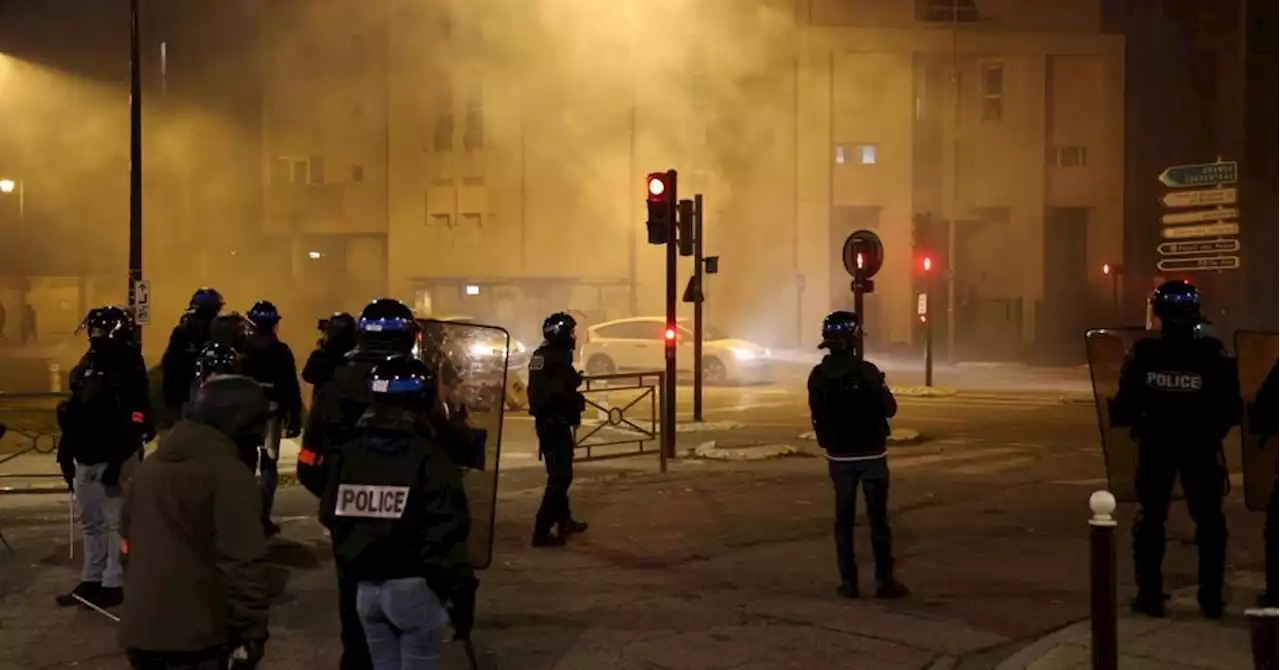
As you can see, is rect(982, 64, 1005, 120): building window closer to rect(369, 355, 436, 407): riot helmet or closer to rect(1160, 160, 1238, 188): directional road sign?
rect(1160, 160, 1238, 188): directional road sign

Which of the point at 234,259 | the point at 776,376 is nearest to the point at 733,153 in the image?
the point at 776,376

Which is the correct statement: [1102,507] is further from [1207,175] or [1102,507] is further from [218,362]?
[1207,175]

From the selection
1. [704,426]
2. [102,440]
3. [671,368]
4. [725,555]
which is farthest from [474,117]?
[102,440]

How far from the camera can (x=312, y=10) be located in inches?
893

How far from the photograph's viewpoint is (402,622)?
276 cm

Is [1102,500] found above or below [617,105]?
below

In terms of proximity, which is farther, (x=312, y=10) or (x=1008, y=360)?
(x=1008, y=360)

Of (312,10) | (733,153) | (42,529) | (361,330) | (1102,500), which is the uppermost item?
(312,10)

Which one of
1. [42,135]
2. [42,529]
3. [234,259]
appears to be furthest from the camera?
[234,259]

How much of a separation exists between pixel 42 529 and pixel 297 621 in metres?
3.04

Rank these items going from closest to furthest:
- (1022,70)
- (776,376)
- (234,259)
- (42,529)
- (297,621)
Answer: (297,621) < (42,529) < (776,376) < (234,259) < (1022,70)

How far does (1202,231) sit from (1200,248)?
0.63ft

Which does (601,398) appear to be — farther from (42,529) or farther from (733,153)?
(733,153)

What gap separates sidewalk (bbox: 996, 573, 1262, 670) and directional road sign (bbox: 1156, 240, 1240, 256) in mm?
9017
